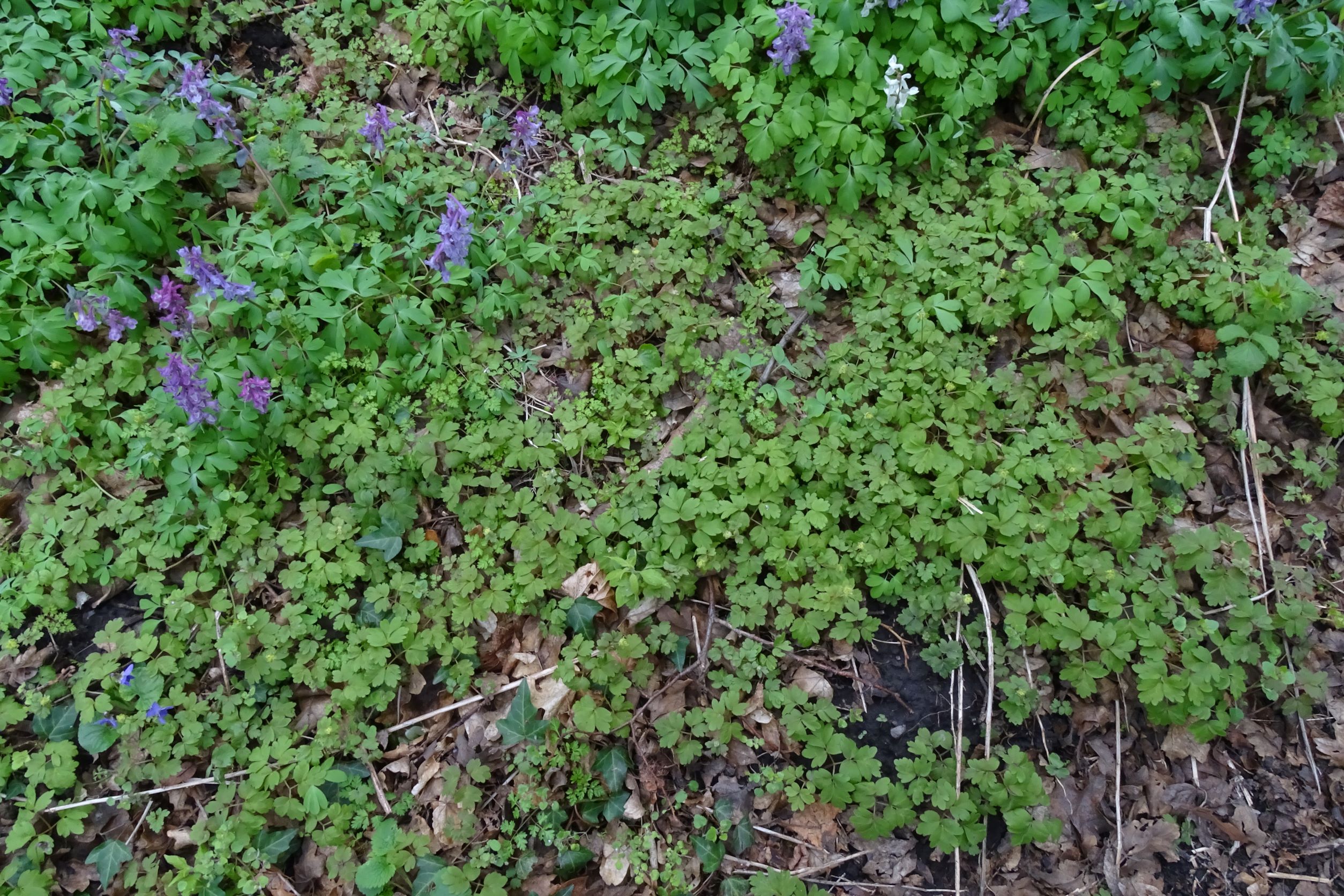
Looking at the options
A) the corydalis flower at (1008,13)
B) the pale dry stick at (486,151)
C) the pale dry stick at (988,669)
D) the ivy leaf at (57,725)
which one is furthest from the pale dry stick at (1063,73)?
the ivy leaf at (57,725)

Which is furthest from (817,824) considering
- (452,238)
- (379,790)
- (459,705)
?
(452,238)

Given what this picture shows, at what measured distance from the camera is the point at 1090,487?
3328 mm

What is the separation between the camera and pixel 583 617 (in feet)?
10.6

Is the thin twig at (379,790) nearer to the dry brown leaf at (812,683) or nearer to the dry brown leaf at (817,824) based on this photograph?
the dry brown leaf at (817,824)

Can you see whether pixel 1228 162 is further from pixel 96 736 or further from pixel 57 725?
pixel 57 725

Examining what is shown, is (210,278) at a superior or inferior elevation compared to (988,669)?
superior

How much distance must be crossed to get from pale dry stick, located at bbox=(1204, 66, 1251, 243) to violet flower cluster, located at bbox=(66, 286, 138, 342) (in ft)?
18.8

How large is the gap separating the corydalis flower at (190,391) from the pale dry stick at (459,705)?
5.62ft

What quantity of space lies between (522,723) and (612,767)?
1.42ft

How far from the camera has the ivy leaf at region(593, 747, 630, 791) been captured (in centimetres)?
301

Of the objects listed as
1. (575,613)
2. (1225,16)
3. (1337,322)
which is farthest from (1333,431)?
(575,613)

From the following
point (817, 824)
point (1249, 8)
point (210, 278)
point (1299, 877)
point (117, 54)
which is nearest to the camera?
point (1299, 877)

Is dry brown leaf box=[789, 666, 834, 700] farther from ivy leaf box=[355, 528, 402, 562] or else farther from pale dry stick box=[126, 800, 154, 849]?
pale dry stick box=[126, 800, 154, 849]

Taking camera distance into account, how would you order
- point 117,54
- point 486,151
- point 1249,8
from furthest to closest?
point 486,151
point 117,54
point 1249,8
